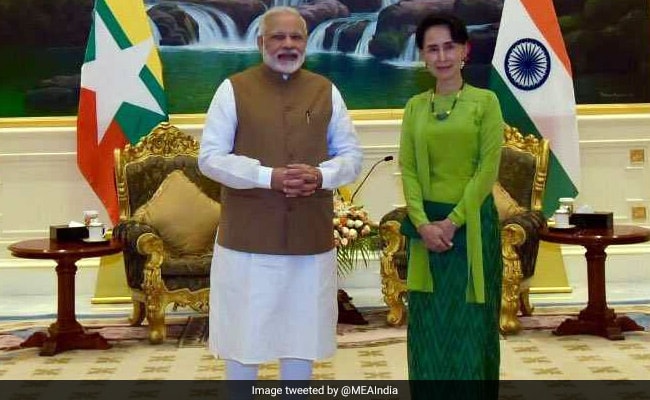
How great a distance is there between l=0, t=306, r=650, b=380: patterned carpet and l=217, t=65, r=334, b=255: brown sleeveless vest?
72.6 inches

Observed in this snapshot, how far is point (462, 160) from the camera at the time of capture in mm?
3945

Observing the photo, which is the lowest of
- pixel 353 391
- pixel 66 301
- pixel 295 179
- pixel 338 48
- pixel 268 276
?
pixel 353 391

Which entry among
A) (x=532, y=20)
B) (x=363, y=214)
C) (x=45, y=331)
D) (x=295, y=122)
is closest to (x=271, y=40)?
(x=295, y=122)

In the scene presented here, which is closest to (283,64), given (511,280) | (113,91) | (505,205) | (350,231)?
(350,231)

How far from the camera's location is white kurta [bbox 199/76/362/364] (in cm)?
370

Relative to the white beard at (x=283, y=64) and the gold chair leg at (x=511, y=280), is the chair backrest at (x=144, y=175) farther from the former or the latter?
the white beard at (x=283, y=64)

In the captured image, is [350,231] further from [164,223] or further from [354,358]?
[164,223]

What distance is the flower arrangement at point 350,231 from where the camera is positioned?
265 inches

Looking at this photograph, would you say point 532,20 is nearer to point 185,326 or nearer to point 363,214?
point 363,214

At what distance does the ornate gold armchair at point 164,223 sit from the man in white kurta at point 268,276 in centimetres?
273

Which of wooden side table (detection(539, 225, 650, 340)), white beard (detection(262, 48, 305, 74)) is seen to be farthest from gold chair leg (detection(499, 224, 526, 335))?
white beard (detection(262, 48, 305, 74))

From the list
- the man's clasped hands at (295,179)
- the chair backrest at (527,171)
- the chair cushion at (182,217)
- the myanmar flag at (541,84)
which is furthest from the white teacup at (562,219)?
the man's clasped hands at (295,179)

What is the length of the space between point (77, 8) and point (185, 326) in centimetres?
283

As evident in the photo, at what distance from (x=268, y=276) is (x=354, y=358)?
2.29m
